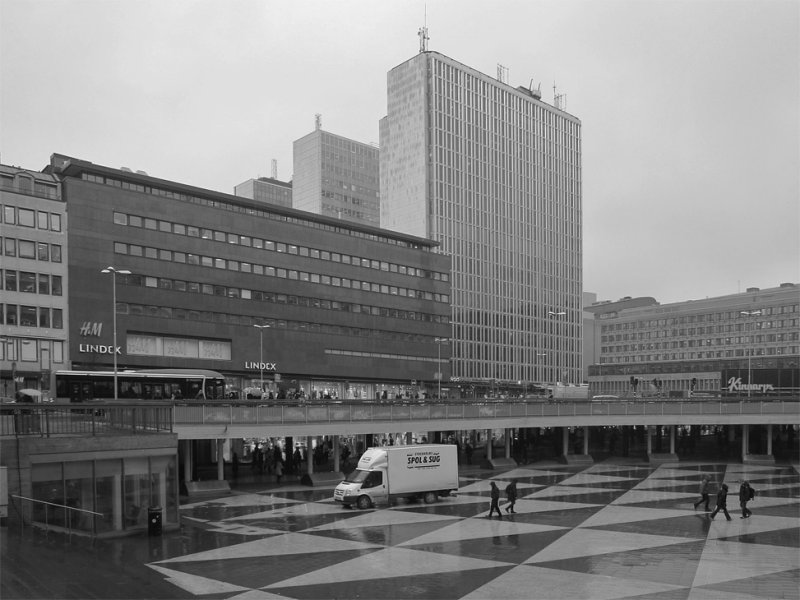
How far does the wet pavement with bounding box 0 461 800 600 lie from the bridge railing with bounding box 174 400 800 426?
14.4 feet

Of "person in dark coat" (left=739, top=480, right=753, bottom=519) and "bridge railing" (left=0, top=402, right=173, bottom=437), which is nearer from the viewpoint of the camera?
"bridge railing" (left=0, top=402, right=173, bottom=437)

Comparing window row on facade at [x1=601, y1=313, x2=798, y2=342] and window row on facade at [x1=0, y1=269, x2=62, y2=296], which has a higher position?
window row on facade at [x1=0, y1=269, x2=62, y2=296]

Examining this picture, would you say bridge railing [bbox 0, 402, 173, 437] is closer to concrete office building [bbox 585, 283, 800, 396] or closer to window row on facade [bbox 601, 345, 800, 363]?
concrete office building [bbox 585, 283, 800, 396]

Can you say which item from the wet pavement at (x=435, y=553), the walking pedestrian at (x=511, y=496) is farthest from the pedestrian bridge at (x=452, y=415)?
the walking pedestrian at (x=511, y=496)

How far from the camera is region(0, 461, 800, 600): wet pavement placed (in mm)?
20453

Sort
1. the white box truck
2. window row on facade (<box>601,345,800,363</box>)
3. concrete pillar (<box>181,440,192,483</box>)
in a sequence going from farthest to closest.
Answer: window row on facade (<box>601,345,800,363</box>) < concrete pillar (<box>181,440,192,483</box>) < the white box truck

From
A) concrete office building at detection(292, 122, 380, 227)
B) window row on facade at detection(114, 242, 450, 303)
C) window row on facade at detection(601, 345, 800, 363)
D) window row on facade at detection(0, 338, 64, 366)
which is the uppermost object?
concrete office building at detection(292, 122, 380, 227)

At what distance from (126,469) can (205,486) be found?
49.6 ft

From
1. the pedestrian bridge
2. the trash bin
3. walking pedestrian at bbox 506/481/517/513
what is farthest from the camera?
the pedestrian bridge

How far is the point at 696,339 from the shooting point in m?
160

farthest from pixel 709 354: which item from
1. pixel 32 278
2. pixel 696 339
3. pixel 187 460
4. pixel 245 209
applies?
pixel 187 460

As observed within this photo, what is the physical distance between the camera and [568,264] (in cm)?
16712

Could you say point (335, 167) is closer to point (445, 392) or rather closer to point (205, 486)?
point (445, 392)

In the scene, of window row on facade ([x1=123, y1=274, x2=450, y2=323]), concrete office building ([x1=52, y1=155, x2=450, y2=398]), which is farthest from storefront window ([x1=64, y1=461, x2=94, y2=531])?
window row on facade ([x1=123, y1=274, x2=450, y2=323])
